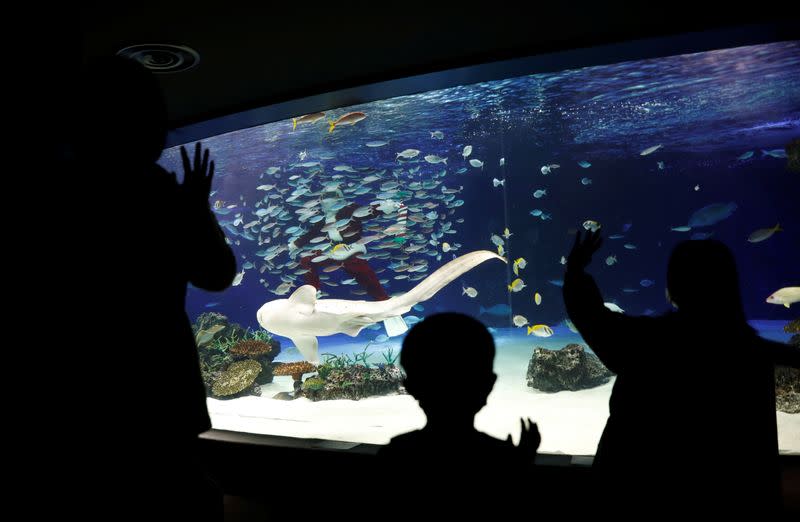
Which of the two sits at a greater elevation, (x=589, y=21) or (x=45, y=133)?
(x=589, y=21)

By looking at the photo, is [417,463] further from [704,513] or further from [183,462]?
[704,513]

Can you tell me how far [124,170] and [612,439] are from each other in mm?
1769

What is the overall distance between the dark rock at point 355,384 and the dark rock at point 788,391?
4526 mm

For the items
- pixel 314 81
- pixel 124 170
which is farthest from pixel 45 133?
pixel 314 81

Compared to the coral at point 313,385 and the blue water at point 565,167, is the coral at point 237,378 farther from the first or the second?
the blue water at point 565,167

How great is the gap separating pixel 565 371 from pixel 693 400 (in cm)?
564

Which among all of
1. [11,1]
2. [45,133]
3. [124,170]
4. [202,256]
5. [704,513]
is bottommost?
[704,513]

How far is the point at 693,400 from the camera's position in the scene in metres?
1.56

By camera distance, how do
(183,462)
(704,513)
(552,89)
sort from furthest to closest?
1. (552,89)
2. (704,513)
3. (183,462)

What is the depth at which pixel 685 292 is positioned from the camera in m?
1.64

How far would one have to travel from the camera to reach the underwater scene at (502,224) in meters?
6.54

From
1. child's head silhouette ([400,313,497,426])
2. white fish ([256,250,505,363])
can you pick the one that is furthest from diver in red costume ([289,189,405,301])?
child's head silhouette ([400,313,497,426])

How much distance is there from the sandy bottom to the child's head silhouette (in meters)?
3.44

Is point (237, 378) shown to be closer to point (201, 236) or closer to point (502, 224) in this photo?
point (201, 236)
